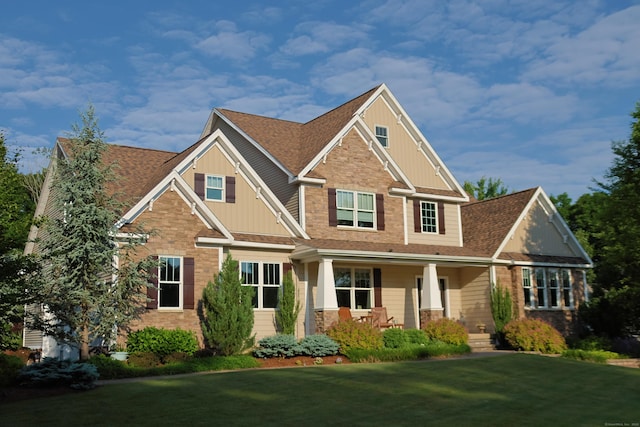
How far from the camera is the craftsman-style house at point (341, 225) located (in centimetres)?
2166

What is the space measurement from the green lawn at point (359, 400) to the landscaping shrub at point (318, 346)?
3435 millimetres

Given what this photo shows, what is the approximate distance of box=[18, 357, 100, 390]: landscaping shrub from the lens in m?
14.1

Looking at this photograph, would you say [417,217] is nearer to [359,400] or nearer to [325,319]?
[325,319]

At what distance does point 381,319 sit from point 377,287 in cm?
179

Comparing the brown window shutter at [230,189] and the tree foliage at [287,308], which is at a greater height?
the brown window shutter at [230,189]

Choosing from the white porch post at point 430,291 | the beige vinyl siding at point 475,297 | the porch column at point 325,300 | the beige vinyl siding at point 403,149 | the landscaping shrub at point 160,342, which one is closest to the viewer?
the landscaping shrub at point 160,342

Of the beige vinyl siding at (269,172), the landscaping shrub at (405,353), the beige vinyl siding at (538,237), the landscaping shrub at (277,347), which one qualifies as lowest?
the landscaping shrub at (405,353)

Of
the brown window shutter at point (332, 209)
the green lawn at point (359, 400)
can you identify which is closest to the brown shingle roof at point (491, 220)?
the brown window shutter at point (332, 209)

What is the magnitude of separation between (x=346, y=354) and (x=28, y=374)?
983 cm

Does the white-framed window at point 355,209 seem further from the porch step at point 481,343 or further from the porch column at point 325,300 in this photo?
the porch step at point 481,343

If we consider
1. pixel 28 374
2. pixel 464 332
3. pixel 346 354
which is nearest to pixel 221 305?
pixel 346 354

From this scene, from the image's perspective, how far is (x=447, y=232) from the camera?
3005cm

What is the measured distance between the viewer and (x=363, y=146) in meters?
27.7

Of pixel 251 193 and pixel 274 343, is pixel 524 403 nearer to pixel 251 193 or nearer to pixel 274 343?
pixel 274 343
